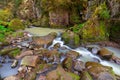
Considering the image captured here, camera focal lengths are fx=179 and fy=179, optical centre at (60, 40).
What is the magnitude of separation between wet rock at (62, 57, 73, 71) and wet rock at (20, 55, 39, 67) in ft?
5.21

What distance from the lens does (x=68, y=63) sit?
32.6ft

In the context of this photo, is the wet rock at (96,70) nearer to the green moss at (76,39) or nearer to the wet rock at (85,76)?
the wet rock at (85,76)

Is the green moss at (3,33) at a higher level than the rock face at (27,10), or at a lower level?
lower

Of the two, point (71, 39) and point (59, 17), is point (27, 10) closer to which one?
point (59, 17)

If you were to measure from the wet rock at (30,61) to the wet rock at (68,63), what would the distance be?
1586 mm

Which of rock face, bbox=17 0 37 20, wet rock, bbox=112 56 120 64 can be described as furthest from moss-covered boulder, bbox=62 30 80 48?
rock face, bbox=17 0 37 20

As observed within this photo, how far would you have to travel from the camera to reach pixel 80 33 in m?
14.7

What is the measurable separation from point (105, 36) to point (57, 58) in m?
5.53

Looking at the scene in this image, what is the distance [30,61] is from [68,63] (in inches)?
84.3

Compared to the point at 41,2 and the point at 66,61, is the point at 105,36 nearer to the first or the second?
the point at 66,61

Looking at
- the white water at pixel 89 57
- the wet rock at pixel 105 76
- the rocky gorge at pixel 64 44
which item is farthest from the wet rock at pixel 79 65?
the wet rock at pixel 105 76

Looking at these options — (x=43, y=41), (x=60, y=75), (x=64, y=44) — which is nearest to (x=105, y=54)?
(x=64, y=44)

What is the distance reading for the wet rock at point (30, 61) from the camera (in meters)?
9.88

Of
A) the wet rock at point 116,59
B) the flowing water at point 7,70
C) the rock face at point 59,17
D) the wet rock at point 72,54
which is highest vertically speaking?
the rock face at point 59,17
